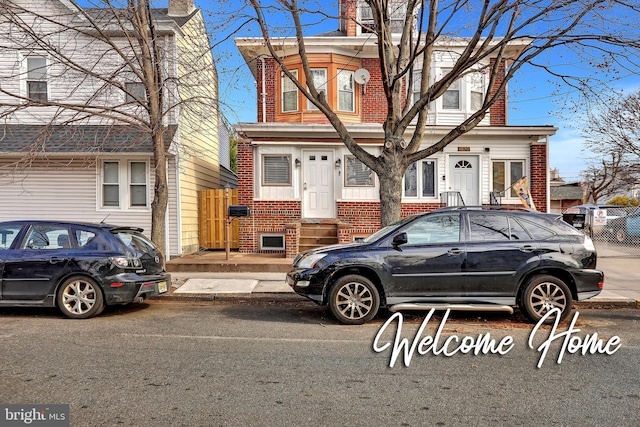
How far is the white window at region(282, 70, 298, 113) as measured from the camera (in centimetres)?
1502

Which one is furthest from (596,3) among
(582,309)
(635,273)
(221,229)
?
(221,229)

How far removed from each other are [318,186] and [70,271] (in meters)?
8.35

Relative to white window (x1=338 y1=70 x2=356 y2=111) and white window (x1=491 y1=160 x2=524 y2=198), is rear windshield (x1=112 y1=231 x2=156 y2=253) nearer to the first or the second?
white window (x1=338 y1=70 x2=356 y2=111)

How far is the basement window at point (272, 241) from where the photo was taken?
1371cm

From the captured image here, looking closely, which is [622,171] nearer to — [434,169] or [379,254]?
[434,169]

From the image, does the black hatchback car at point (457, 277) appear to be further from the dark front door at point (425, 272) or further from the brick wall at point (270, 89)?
the brick wall at point (270, 89)

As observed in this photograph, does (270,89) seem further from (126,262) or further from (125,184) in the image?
(126,262)

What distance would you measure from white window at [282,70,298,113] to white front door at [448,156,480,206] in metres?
5.50

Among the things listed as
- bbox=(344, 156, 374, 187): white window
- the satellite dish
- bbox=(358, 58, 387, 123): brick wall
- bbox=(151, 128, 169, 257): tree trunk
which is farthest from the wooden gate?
the satellite dish

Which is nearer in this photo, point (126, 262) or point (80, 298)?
point (80, 298)

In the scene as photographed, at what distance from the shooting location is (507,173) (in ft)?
47.8

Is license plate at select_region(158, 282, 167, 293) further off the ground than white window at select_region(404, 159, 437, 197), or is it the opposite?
white window at select_region(404, 159, 437, 197)

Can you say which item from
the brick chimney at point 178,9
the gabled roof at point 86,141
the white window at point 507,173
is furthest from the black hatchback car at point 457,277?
the brick chimney at point 178,9

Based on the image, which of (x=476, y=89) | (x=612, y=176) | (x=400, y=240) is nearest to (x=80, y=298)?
(x=400, y=240)
